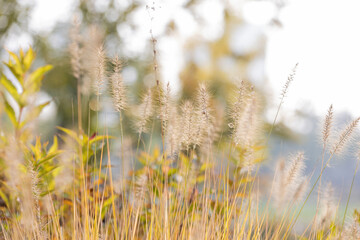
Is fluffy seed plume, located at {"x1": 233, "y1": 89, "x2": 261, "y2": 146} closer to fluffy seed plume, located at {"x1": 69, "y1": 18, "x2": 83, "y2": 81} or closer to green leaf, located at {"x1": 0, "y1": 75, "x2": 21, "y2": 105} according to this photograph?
fluffy seed plume, located at {"x1": 69, "y1": 18, "x2": 83, "y2": 81}

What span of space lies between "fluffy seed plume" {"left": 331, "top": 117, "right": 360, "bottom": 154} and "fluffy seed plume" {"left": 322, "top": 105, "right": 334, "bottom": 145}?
9 cm

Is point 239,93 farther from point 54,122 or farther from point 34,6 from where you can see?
point 34,6

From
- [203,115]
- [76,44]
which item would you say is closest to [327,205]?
[203,115]

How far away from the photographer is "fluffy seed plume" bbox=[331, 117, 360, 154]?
56.4 inches

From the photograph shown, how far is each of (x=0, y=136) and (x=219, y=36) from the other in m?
3.69

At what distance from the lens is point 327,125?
4.58 feet

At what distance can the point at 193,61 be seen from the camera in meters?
4.56

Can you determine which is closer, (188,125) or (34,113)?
(188,125)

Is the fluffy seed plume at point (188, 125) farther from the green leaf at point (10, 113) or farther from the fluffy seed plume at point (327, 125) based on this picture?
the green leaf at point (10, 113)

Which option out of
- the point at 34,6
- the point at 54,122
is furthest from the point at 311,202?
the point at 34,6

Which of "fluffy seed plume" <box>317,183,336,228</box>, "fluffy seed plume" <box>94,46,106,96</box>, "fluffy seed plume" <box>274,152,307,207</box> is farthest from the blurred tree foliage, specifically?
"fluffy seed plume" <box>94,46,106,96</box>

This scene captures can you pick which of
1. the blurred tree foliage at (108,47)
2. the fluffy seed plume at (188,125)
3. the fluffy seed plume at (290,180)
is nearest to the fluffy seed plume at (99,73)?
the fluffy seed plume at (188,125)

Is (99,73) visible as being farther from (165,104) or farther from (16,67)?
(16,67)

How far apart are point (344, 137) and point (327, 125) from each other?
110 millimetres
